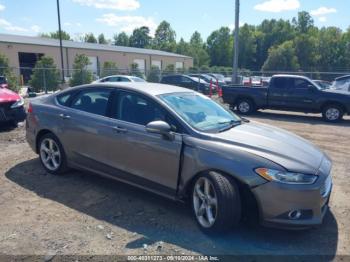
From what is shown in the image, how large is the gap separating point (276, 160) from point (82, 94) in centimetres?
308

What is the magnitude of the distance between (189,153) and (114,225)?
3.85 feet

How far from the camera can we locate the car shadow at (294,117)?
1260 centimetres

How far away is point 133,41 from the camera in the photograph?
401 feet

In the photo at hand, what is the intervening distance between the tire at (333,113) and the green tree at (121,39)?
370ft

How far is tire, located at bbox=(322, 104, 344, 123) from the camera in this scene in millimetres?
12696

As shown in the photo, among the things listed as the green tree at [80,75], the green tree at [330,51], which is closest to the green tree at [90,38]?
the green tree at [330,51]

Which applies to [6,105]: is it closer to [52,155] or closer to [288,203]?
[52,155]

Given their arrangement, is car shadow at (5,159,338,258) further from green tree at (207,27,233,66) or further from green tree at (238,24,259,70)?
green tree at (207,27,233,66)

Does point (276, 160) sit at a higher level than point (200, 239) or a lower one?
higher

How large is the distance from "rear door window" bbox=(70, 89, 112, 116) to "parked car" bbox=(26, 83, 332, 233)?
15mm

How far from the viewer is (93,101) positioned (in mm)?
5227

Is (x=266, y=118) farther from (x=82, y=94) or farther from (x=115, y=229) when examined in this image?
(x=115, y=229)

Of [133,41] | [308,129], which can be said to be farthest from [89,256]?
[133,41]

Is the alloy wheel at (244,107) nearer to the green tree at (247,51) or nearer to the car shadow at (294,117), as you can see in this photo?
the car shadow at (294,117)
